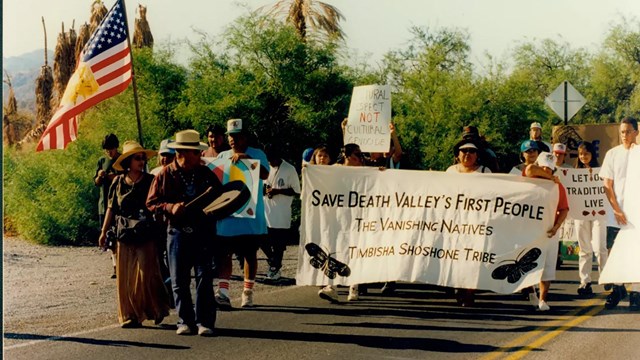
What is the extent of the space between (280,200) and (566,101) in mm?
10989

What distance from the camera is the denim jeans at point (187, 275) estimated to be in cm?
938

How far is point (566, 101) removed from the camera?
2239 centimetres

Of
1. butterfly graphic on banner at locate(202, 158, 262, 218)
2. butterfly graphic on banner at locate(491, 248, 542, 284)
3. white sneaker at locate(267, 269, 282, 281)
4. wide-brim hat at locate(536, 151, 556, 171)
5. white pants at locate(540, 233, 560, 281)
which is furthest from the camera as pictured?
white sneaker at locate(267, 269, 282, 281)

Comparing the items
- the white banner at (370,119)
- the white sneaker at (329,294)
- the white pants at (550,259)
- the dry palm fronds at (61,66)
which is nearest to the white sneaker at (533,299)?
the white pants at (550,259)

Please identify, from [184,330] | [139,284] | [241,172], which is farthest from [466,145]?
[139,284]

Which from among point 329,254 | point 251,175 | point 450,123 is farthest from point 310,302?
point 450,123

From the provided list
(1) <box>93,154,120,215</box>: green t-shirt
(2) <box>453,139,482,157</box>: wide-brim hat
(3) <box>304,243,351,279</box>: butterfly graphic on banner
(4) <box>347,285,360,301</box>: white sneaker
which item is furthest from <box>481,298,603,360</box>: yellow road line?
(1) <box>93,154,120,215</box>: green t-shirt

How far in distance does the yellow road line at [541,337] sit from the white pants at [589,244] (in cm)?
110

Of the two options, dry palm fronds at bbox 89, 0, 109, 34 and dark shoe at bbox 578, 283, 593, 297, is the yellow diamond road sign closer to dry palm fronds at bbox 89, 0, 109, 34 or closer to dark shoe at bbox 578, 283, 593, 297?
dark shoe at bbox 578, 283, 593, 297

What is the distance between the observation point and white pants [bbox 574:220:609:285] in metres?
12.6

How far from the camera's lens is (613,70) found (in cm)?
5272

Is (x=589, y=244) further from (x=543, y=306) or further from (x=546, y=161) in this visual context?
(x=543, y=306)

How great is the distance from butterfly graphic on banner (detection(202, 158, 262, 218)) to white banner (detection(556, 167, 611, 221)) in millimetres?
4646

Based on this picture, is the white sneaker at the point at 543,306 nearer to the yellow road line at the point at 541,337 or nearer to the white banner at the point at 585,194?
the yellow road line at the point at 541,337
